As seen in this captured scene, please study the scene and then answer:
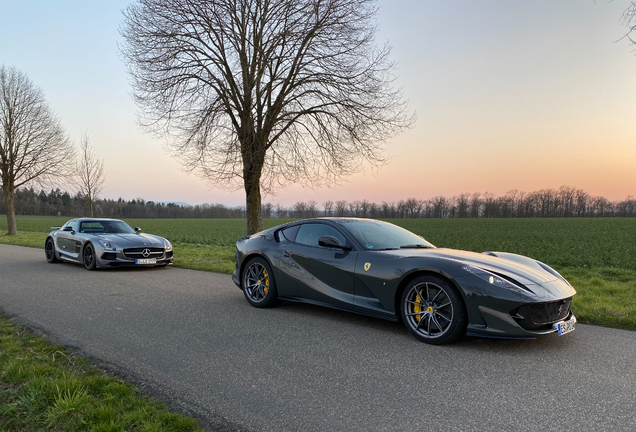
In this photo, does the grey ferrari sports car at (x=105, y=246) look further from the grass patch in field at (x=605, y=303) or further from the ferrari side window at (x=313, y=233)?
the grass patch in field at (x=605, y=303)

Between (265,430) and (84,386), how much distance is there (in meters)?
1.54

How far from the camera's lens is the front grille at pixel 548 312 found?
3.88 m

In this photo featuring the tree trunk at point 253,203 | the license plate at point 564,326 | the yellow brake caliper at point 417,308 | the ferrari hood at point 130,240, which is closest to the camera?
the license plate at point 564,326

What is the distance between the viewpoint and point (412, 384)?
3219mm

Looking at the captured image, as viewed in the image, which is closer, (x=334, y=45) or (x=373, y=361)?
(x=373, y=361)

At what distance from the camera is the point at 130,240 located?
33.5ft

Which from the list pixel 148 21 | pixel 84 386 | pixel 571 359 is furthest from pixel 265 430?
pixel 148 21

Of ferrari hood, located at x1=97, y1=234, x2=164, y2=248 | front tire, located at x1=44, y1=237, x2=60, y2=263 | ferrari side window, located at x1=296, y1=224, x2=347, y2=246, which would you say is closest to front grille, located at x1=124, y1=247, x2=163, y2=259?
ferrari hood, located at x1=97, y1=234, x2=164, y2=248

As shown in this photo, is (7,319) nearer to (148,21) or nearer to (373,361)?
(373,361)

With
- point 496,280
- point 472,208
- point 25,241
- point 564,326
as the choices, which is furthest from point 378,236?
point 472,208

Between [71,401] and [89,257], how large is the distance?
8533mm

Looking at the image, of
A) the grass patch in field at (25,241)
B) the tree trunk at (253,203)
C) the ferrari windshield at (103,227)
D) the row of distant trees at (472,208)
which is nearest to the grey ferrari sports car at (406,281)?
the tree trunk at (253,203)

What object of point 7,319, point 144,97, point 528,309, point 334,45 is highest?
point 334,45

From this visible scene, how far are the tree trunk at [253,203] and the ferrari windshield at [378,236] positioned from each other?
7.21 m
